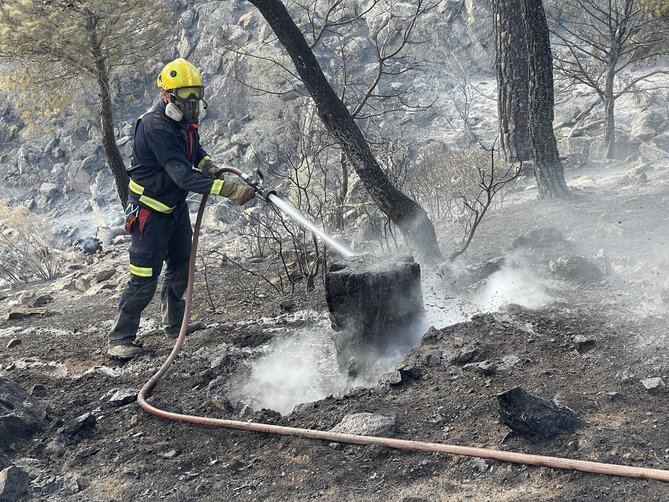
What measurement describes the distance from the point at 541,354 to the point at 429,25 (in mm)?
15345

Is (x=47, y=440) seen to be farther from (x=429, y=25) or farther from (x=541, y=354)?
(x=429, y=25)

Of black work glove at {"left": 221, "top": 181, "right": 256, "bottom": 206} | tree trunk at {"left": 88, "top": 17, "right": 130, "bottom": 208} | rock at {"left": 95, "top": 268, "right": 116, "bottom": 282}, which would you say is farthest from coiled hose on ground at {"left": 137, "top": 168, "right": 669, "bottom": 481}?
tree trunk at {"left": 88, "top": 17, "right": 130, "bottom": 208}

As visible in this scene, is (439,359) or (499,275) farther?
(499,275)

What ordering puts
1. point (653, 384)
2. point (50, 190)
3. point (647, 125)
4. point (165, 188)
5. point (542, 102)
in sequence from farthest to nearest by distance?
point (50, 190)
point (647, 125)
point (542, 102)
point (165, 188)
point (653, 384)

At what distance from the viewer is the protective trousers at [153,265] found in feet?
16.5

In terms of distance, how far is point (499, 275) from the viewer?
574cm

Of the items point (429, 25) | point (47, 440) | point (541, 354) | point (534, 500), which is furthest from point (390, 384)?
point (429, 25)

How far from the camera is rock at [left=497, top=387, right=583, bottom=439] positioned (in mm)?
2971

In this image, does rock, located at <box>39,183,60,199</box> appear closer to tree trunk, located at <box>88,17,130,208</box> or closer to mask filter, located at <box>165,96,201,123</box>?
tree trunk, located at <box>88,17,130,208</box>

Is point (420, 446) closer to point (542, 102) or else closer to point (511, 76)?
point (542, 102)

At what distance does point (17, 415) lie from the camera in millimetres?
3945

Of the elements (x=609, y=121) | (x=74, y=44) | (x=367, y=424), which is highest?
(x=74, y=44)

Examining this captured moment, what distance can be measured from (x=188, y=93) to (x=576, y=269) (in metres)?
3.52

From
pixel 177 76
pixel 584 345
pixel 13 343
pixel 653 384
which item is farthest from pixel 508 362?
pixel 13 343
